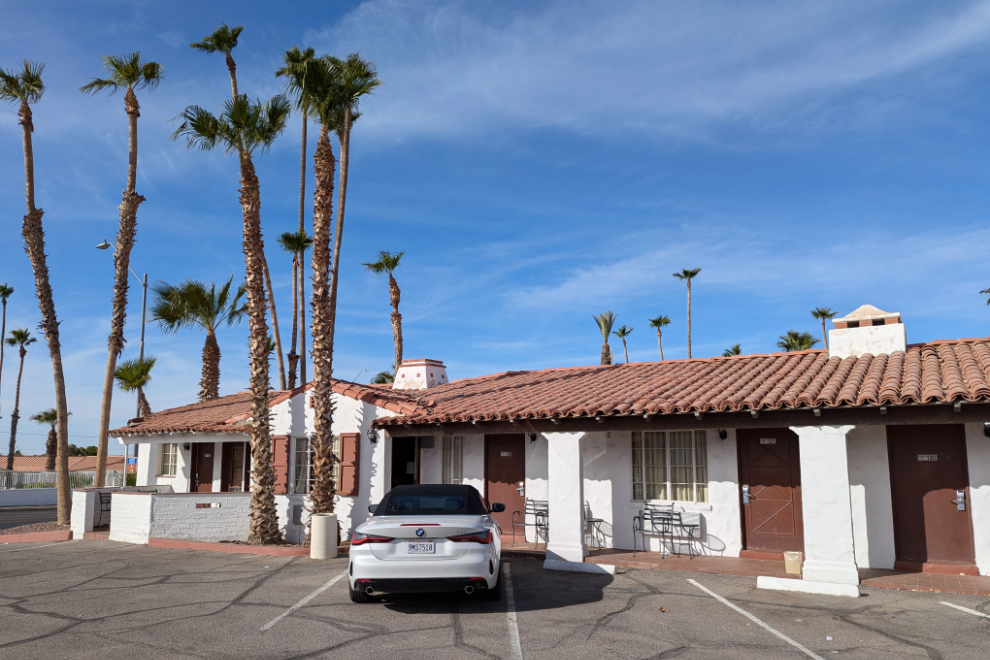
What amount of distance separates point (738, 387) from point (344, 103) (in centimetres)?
1027

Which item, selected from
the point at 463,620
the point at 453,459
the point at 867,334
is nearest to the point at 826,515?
the point at 867,334

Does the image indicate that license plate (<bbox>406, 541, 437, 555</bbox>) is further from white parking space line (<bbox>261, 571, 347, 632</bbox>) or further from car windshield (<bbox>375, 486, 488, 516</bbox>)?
white parking space line (<bbox>261, 571, 347, 632</bbox>)

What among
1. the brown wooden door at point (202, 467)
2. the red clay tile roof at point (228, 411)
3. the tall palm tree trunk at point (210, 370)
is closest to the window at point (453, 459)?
the red clay tile roof at point (228, 411)

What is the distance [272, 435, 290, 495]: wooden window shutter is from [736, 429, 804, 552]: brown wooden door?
33.4ft

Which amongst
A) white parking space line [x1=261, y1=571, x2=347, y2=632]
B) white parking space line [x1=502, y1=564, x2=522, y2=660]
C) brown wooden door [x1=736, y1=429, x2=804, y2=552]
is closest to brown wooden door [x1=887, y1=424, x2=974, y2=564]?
brown wooden door [x1=736, y1=429, x2=804, y2=552]

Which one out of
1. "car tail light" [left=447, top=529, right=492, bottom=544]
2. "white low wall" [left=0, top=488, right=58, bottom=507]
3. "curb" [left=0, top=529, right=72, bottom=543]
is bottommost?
"white low wall" [left=0, top=488, right=58, bottom=507]

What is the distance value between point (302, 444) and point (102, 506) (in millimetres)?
5175

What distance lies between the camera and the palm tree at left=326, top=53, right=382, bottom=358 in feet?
49.9

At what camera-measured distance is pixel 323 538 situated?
41.0 ft

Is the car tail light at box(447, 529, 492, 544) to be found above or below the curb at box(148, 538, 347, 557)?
above

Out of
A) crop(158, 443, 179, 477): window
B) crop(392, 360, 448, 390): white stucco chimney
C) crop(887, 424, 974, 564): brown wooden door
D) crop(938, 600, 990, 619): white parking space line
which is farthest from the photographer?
crop(158, 443, 179, 477): window

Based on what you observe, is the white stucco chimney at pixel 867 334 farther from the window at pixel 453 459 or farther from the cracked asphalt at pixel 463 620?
the window at pixel 453 459

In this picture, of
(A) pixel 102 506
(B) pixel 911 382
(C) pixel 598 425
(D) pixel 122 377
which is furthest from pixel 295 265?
(B) pixel 911 382

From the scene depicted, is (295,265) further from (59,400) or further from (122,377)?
(59,400)
